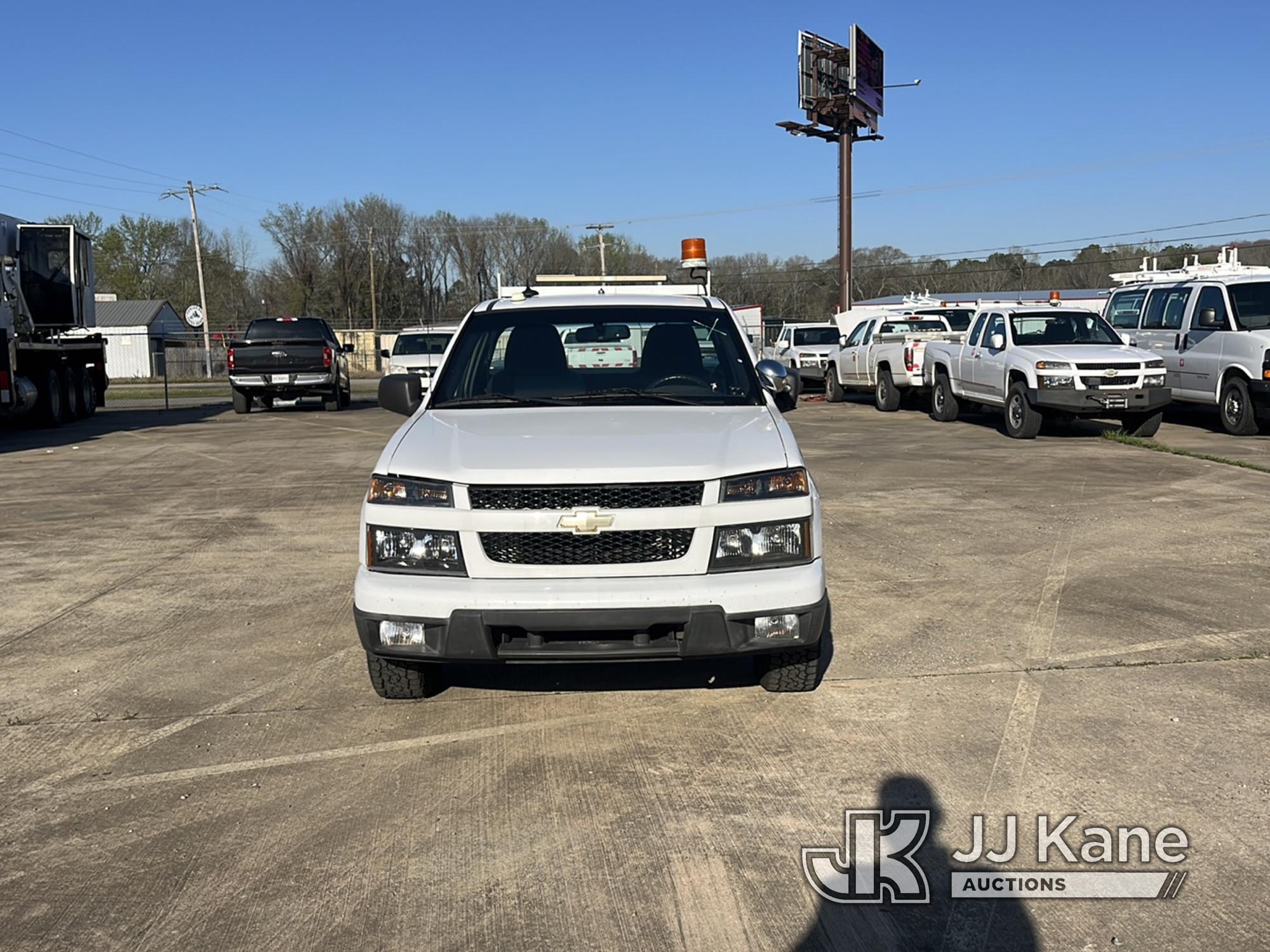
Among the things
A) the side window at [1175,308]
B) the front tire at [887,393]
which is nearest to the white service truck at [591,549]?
the side window at [1175,308]

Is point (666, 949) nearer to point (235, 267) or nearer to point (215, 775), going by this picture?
point (215, 775)

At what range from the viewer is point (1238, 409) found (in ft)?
51.0

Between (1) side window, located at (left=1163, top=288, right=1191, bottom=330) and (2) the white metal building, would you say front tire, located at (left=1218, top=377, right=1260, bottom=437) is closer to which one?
(1) side window, located at (left=1163, top=288, right=1191, bottom=330)

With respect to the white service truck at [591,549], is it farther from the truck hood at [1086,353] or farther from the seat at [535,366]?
the truck hood at [1086,353]

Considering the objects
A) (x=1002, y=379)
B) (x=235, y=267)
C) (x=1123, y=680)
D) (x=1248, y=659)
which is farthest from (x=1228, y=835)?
(x=235, y=267)

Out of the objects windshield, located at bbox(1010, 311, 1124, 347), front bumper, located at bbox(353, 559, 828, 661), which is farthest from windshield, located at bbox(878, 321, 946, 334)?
front bumper, located at bbox(353, 559, 828, 661)

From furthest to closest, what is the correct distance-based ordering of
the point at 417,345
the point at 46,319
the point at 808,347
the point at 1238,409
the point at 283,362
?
the point at 808,347 → the point at 417,345 → the point at 283,362 → the point at 46,319 → the point at 1238,409

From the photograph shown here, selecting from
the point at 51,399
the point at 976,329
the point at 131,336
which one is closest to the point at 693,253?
the point at 976,329

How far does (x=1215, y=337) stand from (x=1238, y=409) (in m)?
1.01

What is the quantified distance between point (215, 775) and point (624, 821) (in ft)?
5.46

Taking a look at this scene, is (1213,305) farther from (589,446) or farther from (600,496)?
(600,496)

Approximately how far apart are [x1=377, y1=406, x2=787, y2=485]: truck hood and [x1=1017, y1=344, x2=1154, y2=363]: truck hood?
433 inches

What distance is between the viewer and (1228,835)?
3859mm

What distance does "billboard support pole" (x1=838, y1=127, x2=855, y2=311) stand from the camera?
135 feet
